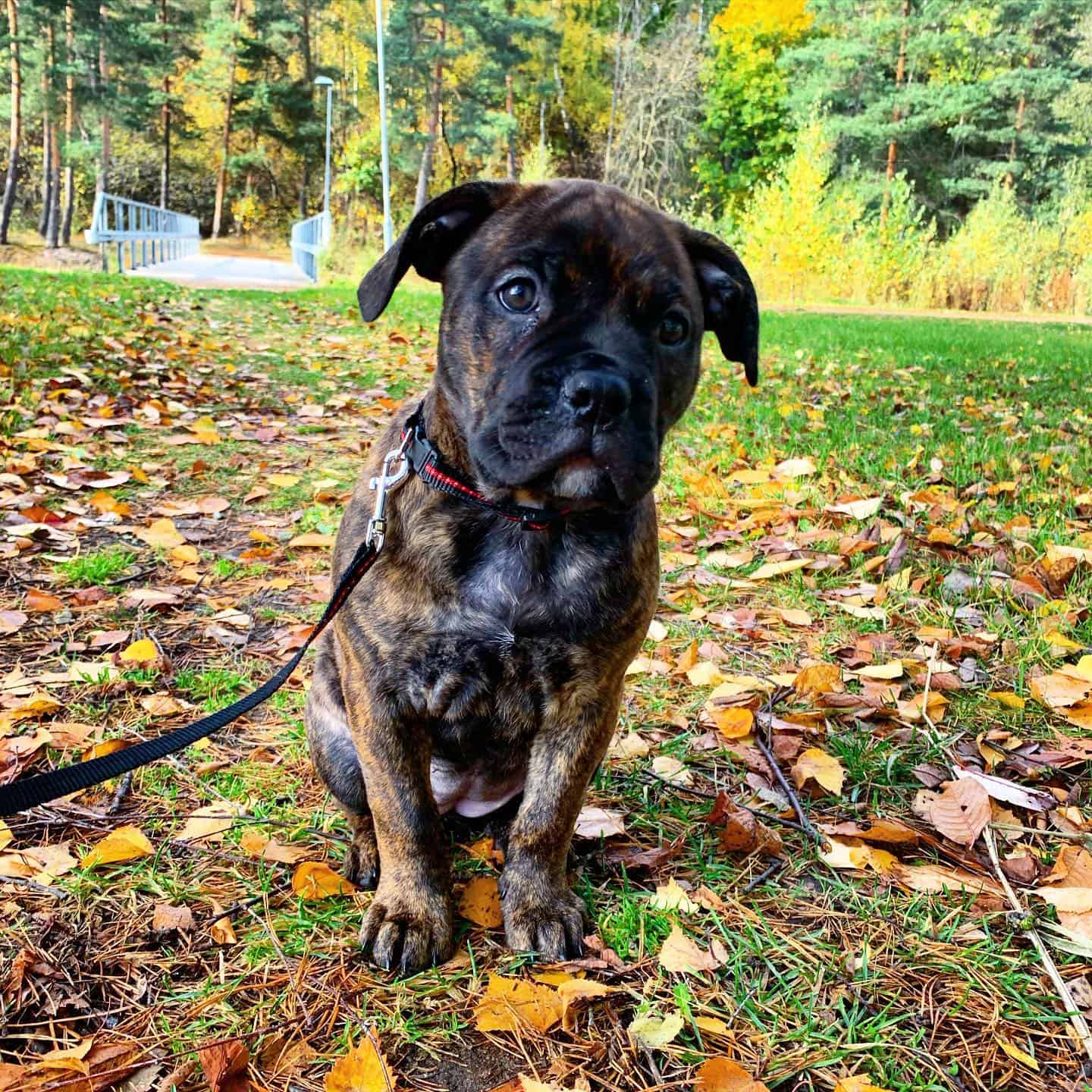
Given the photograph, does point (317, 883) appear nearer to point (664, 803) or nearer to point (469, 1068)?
point (469, 1068)

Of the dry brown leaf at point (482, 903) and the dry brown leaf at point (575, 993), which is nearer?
the dry brown leaf at point (575, 993)

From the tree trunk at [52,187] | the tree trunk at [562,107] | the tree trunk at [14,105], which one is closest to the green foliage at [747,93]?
the tree trunk at [562,107]

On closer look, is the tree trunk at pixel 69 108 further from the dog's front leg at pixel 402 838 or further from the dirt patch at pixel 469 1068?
the dirt patch at pixel 469 1068

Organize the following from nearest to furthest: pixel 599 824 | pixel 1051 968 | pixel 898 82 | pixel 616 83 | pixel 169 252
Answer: pixel 1051 968
pixel 599 824
pixel 169 252
pixel 898 82
pixel 616 83

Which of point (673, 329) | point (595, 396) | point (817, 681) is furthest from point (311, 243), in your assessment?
point (595, 396)

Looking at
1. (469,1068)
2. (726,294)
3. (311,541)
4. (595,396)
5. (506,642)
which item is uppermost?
(726,294)

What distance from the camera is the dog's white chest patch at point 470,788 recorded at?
2.54 metres

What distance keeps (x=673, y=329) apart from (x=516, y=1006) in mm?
1711

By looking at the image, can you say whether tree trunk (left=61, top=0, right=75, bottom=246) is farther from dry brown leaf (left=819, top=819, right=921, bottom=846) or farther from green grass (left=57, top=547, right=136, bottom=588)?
dry brown leaf (left=819, top=819, right=921, bottom=846)

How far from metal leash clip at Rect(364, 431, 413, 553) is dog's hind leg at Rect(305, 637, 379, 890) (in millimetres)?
505

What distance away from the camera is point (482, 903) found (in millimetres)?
2387

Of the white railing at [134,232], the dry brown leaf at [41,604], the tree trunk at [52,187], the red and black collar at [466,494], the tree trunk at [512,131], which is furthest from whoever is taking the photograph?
the tree trunk at [512,131]

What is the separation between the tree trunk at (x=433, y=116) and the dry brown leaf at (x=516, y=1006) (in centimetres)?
4215

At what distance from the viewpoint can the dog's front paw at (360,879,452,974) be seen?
7.00 ft
